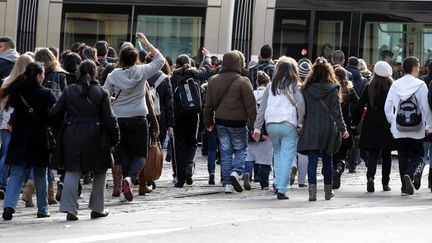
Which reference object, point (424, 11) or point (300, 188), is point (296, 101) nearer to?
point (300, 188)

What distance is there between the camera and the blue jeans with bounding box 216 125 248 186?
1530cm

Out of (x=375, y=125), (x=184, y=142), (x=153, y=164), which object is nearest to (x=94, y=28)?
(x=184, y=142)

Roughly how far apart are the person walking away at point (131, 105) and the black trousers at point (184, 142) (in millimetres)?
2338

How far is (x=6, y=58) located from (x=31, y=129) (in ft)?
9.03

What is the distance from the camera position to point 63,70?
14242 mm

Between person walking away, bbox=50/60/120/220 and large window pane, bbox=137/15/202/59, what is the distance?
1364 cm

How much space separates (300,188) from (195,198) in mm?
2097

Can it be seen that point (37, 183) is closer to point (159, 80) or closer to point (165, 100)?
point (165, 100)

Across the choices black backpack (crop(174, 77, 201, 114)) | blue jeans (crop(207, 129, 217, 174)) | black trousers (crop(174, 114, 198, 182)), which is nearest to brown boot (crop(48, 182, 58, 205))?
black trousers (crop(174, 114, 198, 182))

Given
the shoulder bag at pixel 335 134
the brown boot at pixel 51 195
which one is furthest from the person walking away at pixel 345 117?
the brown boot at pixel 51 195

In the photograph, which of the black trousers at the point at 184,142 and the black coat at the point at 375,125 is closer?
the black coat at the point at 375,125

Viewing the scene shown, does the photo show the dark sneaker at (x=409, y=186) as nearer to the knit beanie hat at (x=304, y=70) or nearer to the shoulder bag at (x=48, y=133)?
the knit beanie hat at (x=304, y=70)

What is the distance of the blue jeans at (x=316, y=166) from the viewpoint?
566 inches

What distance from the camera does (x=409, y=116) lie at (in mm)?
15227
